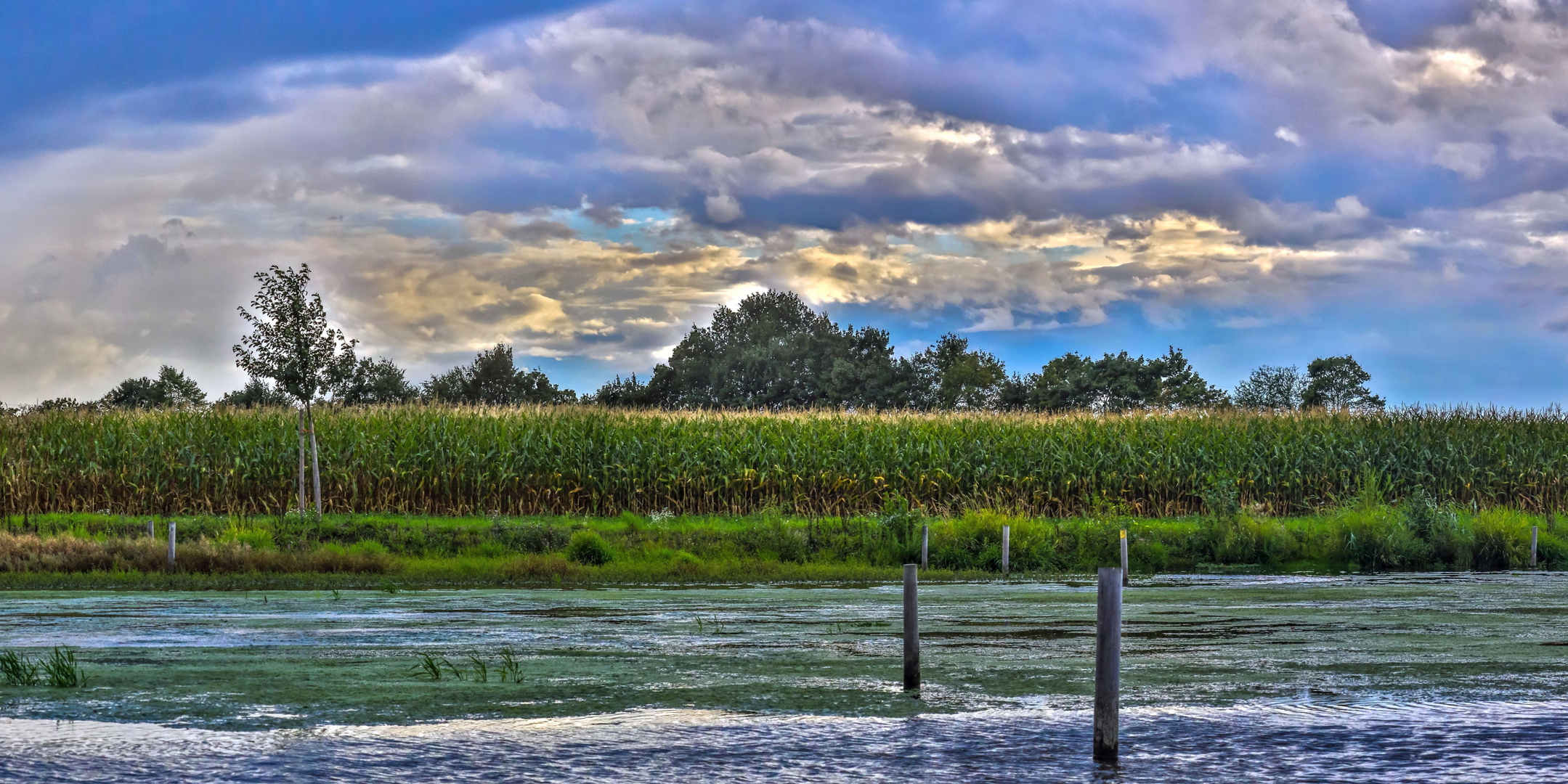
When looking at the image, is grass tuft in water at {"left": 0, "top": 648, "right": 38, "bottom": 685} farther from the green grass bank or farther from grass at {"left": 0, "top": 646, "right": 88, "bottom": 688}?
the green grass bank

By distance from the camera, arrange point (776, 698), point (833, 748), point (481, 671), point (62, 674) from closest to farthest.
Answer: point (833, 748), point (776, 698), point (62, 674), point (481, 671)

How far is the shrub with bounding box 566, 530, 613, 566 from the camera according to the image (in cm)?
3303

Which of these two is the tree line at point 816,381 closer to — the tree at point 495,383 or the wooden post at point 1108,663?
the tree at point 495,383

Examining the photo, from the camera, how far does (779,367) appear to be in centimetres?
10094

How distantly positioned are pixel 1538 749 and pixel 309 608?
56.3ft

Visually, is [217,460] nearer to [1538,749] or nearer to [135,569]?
[135,569]

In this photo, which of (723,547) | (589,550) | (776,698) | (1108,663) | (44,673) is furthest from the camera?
(723,547)

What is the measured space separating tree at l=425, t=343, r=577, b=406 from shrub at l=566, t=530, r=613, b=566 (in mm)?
72155

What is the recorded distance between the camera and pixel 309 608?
882 inches

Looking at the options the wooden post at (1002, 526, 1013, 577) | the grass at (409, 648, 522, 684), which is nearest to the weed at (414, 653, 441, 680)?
the grass at (409, 648, 522, 684)

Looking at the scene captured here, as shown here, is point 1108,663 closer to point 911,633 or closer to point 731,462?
point 911,633

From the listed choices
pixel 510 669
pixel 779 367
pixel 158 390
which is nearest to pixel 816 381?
pixel 779 367

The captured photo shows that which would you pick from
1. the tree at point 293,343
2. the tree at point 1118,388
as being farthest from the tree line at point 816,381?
the tree at point 293,343

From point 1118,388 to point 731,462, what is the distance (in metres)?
50.9
